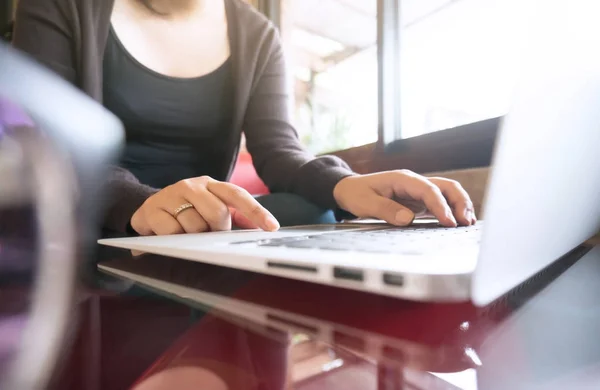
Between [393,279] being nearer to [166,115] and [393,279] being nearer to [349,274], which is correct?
[349,274]

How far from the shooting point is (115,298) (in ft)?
1.12

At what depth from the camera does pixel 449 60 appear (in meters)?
1.37

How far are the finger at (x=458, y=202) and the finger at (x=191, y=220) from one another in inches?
12.5

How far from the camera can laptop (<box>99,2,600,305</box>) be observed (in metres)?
0.16

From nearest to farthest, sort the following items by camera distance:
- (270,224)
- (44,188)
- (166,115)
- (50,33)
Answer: (44,188) < (270,224) < (50,33) < (166,115)

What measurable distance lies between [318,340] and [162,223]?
33 centimetres

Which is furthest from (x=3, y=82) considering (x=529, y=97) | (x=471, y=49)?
(x=471, y=49)

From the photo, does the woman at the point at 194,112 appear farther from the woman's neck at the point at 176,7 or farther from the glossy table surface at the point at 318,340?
the glossy table surface at the point at 318,340

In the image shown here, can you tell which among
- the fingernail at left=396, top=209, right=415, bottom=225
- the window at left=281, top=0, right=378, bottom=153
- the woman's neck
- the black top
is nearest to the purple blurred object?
the fingernail at left=396, top=209, right=415, bottom=225

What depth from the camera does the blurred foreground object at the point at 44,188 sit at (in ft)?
0.76

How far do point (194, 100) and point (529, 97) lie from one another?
2.71 ft

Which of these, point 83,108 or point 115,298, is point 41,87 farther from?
point 115,298

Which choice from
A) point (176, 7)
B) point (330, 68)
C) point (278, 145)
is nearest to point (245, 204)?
point (278, 145)

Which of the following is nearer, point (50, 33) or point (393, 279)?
point (393, 279)
